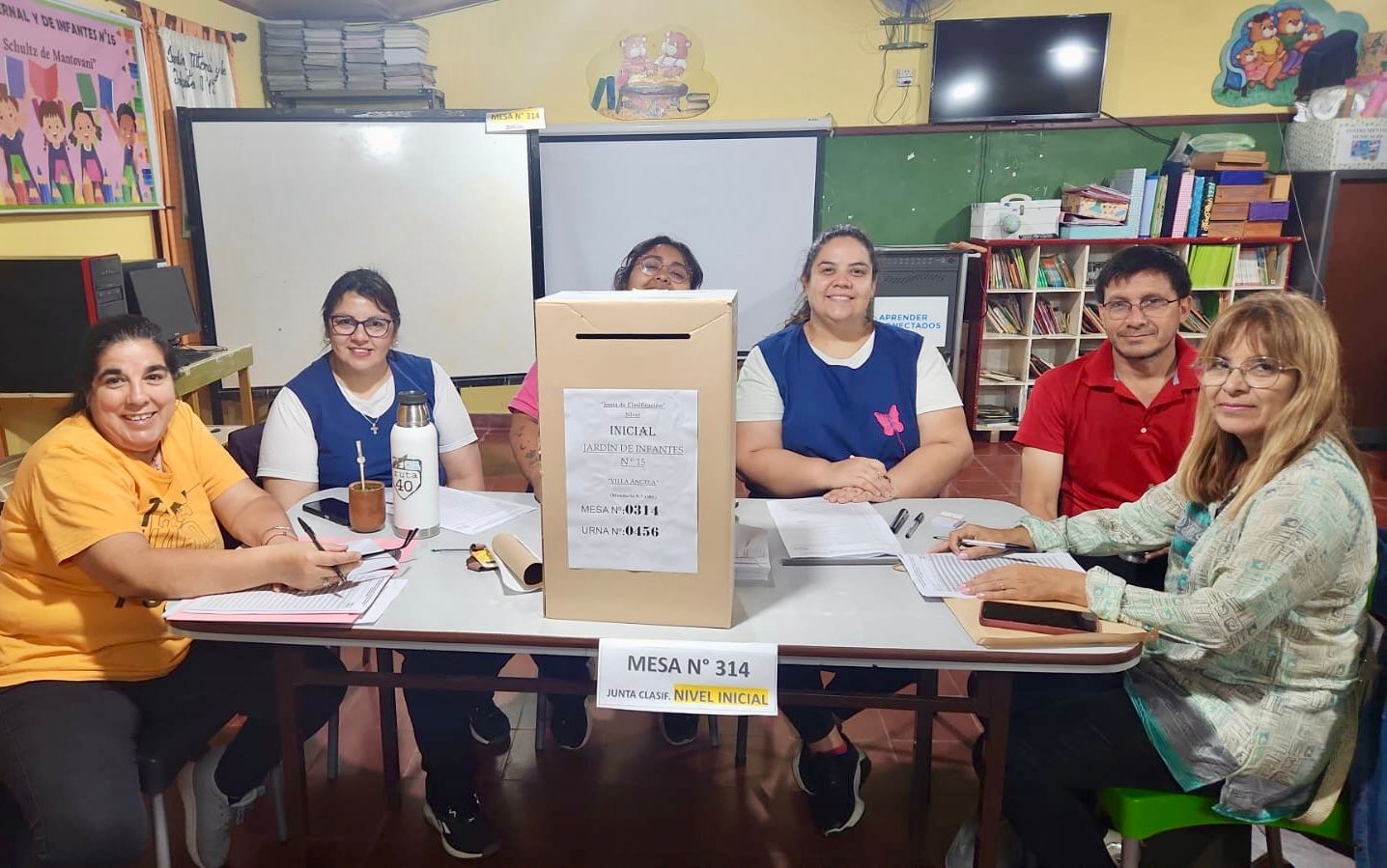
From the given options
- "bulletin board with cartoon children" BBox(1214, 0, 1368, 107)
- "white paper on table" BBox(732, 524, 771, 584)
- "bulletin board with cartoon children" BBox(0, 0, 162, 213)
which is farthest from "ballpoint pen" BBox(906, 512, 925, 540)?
"bulletin board with cartoon children" BBox(1214, 0, 1368, 107)

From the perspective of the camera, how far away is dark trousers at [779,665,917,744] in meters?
1.80

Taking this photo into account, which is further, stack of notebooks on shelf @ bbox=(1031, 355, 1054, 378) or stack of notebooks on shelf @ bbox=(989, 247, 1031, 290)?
stack of notebooks on shelf @ bbox=(1031, 355, 1054, 378)

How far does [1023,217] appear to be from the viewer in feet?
15.2

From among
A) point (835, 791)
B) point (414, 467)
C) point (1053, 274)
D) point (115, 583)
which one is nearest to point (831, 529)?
point (835, 791)

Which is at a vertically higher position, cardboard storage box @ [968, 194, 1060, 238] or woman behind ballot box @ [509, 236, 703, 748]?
cardboard storage box @ [968, 194, 1060, 238]

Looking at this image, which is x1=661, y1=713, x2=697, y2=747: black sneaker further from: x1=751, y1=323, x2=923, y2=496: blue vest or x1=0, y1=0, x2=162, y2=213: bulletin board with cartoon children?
x1=0, y1=0, x2=162, y2=213: bulletin board with cartoon children

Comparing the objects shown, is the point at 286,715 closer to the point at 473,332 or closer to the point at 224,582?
the point at 224,582

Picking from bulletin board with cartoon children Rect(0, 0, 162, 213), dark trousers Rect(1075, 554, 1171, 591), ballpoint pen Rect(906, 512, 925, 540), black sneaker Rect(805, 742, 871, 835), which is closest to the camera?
ballpoint pen Rect(906, 512, 925, 540)

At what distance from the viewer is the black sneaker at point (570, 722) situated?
2119 millimetres

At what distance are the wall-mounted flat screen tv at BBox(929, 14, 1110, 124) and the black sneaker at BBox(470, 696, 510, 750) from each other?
3.93 m

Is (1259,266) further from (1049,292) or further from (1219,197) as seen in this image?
(1049,292)

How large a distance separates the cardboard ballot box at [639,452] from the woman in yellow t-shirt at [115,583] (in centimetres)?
41

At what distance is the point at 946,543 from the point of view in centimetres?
151

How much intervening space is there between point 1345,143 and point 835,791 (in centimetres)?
449
